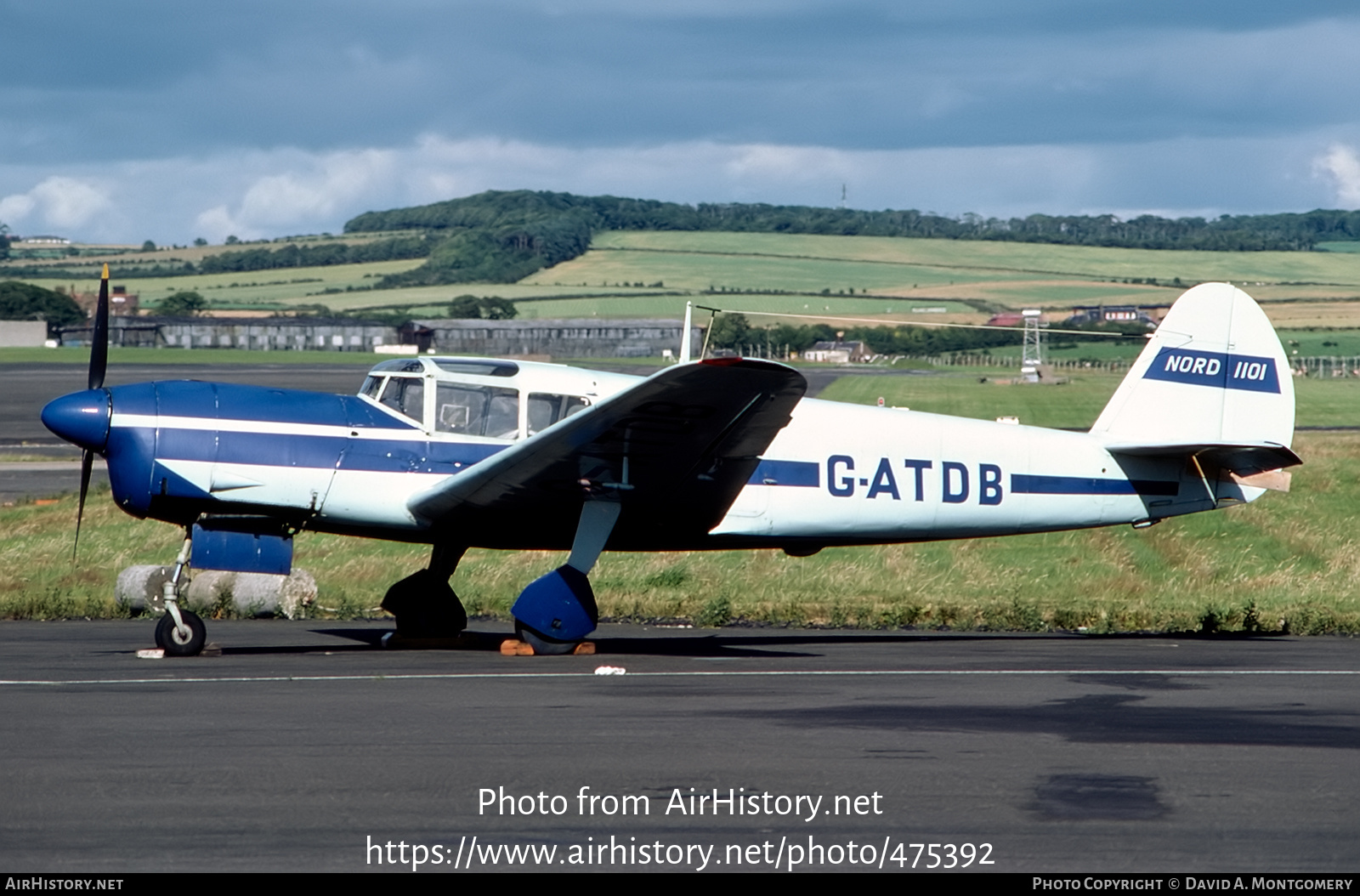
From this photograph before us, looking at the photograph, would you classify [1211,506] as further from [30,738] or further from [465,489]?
[30,738]

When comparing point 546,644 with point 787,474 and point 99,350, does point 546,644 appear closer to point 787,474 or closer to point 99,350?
point 787,474

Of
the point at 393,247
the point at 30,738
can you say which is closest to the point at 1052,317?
the point at 30,738

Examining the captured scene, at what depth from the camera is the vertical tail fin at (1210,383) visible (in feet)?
46.1

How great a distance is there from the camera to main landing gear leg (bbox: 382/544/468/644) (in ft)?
43.7

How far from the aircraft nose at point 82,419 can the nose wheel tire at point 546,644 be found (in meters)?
3.75

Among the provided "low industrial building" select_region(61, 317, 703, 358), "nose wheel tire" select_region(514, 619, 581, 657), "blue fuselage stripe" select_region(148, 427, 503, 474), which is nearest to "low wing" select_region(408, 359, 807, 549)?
"blue fuselage stripe" select_region(148, 427, 503, 474)

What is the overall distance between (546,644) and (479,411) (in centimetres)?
219

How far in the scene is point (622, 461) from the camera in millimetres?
11859

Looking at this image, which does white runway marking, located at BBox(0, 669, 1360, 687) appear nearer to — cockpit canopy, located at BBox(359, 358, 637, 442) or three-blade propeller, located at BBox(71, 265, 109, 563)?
cockpit canopy, located at BBox(359, 358, 637, 442)

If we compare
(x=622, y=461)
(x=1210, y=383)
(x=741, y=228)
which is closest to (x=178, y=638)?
(x=622, y=461)

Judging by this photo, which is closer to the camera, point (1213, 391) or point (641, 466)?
point (641, 466)

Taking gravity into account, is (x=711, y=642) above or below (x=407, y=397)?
below

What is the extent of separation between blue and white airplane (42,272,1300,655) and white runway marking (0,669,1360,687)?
1.38 meters

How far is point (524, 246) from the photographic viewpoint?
130250 mm
